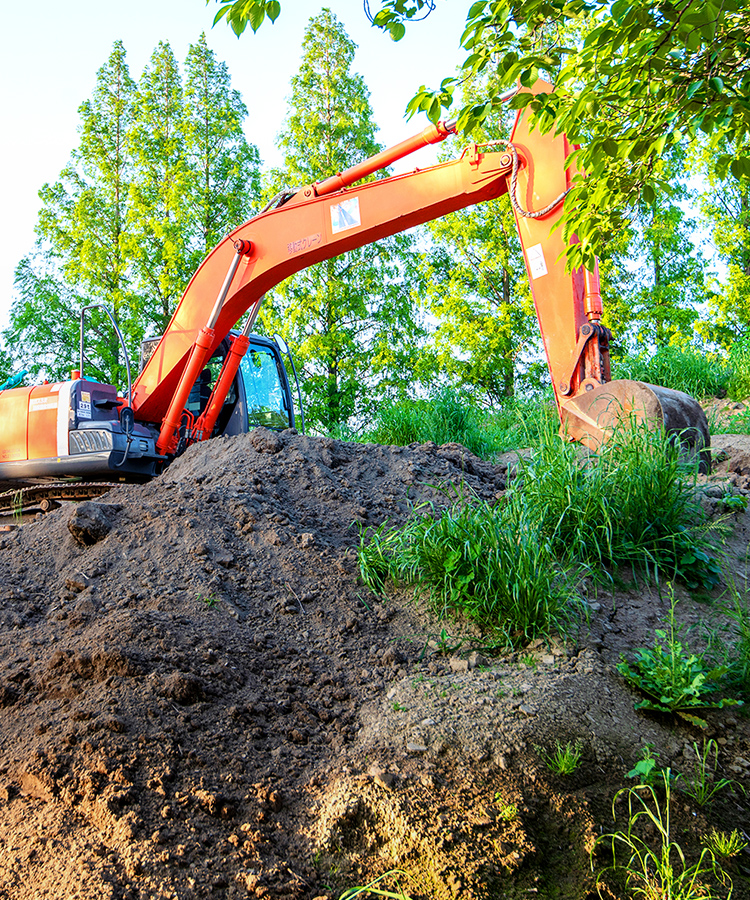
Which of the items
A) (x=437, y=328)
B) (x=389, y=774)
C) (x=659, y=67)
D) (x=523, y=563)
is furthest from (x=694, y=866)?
(x=437, y=328)

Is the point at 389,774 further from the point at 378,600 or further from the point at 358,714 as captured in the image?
the point at 378,600

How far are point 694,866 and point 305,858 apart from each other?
3.71ft

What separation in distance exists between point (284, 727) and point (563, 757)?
103 cm

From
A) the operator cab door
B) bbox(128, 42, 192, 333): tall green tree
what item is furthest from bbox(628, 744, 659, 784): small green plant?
bbox(128, 42, 192, 333): tall green tree

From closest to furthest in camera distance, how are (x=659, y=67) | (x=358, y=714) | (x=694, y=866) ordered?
(x=694, y=866)
(x=659, y=67)
(x=358, y=714)

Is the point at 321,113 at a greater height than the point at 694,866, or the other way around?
the point at 321,113

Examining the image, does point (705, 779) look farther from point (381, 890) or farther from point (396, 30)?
point (396, 30)

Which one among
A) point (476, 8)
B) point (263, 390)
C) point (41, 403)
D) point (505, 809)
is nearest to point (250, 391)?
point (263, 390)

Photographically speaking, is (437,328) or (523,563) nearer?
(523,563)

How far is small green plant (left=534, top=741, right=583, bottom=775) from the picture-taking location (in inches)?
96.8

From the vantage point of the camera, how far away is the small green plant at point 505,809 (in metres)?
2.27

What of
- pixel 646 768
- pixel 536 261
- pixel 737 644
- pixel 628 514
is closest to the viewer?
pixel 646 768

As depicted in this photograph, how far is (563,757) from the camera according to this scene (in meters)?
2.48

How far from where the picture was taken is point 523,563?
325cm
